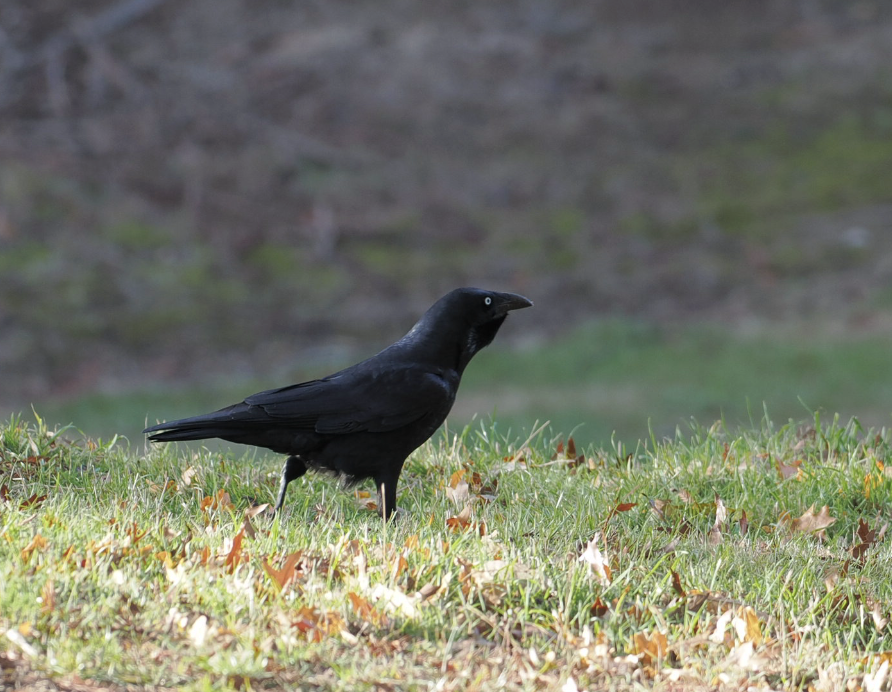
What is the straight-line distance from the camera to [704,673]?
141 inches

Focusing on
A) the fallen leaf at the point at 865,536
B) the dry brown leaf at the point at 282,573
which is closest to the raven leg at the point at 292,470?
the dry brown leaf at the point at 282,573

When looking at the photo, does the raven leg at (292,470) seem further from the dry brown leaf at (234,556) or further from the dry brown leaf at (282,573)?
the dry brown leaf at (282,573)

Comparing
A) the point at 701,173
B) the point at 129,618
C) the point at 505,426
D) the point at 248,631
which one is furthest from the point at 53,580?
the point at 701,173

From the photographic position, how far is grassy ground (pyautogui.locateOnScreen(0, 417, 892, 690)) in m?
3.39

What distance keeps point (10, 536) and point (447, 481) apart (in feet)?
7.89

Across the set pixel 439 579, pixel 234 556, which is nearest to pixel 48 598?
pixel 234 556

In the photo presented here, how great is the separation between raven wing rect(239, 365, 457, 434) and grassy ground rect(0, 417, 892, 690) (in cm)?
45

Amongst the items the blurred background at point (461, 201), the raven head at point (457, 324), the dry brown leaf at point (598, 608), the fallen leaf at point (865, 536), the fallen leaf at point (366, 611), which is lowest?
the fallen leaf at point (366, 611)

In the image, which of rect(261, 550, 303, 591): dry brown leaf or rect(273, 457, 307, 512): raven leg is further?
rect(273, 457, 307, 512): raven leg

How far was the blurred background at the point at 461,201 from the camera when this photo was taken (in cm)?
1295

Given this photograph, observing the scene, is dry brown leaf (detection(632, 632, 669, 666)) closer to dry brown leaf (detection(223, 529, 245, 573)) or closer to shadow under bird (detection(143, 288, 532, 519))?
dry brown leaf (detection(223, 529, 245, 573))

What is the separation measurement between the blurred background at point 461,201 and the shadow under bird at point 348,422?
4746 mm

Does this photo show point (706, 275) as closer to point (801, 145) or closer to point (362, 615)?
point (801, 145)

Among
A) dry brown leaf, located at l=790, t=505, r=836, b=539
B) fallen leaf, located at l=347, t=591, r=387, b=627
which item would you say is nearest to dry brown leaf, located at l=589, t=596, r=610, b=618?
fallen leaf, located at l=347, t=591, r=387, b=627
